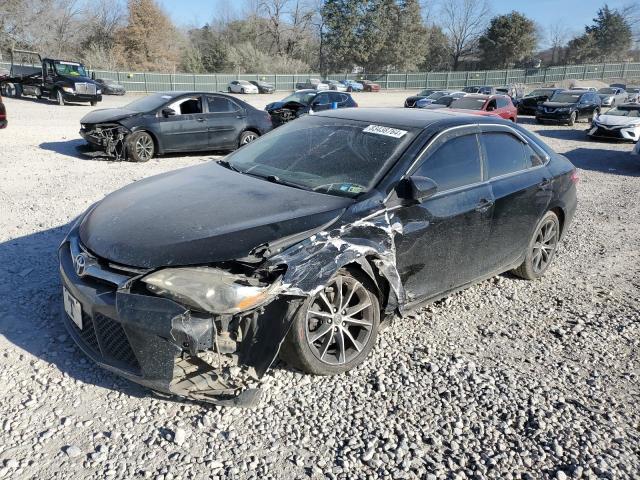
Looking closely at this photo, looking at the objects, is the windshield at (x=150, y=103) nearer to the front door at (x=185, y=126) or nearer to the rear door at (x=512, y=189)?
the front door at (x=185, y=126)

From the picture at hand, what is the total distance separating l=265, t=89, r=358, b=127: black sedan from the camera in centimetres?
1686

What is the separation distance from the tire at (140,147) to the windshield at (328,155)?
246 inches

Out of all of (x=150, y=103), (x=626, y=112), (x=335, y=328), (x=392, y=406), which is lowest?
(x=392, y=406)

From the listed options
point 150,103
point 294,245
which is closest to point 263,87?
point 150,103

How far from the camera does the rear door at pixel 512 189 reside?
13.7 ft

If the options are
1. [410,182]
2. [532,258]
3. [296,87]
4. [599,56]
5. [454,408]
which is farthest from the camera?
[599,56]

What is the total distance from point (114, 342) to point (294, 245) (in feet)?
3.62

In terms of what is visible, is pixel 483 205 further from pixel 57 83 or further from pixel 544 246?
pixel 57 83

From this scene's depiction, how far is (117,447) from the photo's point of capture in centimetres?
254

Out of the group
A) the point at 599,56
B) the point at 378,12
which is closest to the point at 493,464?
the point at 378,12

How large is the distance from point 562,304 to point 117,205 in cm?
379

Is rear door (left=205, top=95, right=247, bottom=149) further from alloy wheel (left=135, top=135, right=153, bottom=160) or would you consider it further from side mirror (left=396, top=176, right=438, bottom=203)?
side mirror (left=396, top=176, right=438, bottom=203)

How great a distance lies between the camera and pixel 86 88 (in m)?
22.8

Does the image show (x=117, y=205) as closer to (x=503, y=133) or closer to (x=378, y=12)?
(x=503, y=133)
